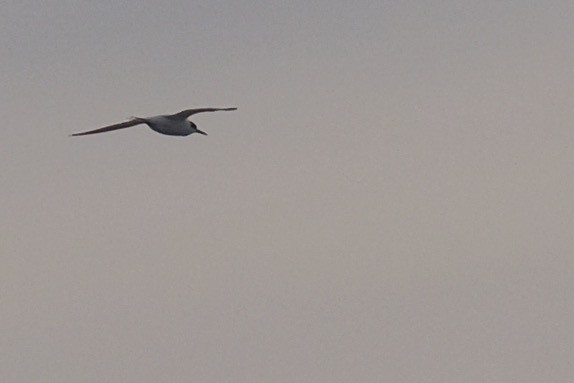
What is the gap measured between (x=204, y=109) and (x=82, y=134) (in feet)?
22.6

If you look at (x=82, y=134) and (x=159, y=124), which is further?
(x=159, y=124)

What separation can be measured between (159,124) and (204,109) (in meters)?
3.97

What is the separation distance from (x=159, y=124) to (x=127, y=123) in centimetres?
197

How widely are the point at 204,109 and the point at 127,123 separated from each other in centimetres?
495

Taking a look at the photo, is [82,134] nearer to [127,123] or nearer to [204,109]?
[127,123]

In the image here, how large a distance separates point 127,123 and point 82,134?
122 inches

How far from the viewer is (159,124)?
51.3m

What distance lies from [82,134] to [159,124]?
196 inches

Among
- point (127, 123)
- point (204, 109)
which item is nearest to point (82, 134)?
point (127, 123)

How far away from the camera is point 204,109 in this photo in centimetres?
4869

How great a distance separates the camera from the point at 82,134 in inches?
1898

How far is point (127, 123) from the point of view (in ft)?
165
